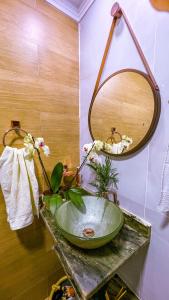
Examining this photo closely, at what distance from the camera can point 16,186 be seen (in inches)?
36.4

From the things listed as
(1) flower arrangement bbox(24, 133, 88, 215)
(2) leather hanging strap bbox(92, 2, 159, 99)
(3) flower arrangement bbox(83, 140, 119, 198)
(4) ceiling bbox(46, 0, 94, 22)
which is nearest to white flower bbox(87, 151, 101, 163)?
(3) flower arrangement bbox(83, 140, 119, 198)

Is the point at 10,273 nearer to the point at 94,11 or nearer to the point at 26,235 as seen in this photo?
the point at 26,235

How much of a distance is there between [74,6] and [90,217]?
1585mm

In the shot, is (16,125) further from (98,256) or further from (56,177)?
(98,256)

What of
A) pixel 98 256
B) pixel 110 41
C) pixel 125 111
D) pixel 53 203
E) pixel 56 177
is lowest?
pixel 98 256

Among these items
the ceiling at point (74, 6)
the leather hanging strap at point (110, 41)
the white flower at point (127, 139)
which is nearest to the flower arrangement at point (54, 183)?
the white flower at point (127, 139)

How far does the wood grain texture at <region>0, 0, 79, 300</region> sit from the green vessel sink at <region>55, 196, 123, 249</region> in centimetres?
37

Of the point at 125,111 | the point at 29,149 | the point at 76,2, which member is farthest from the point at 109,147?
the point at 76,2

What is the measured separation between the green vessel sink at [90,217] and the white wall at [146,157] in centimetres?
12

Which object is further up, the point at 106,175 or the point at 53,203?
the point at 106,175

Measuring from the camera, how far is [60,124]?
47.0 inches

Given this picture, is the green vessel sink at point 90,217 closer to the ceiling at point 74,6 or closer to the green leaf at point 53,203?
the green leaf at point 53,203

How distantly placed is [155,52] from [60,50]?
0.74 m

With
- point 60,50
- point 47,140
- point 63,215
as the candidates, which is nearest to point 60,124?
point 47,140
